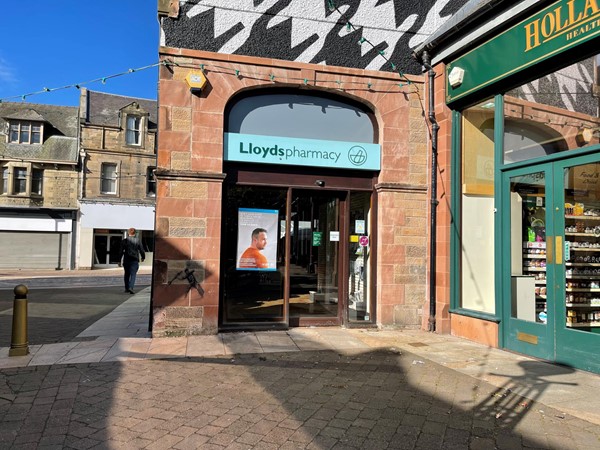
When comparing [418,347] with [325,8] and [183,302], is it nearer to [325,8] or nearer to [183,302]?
[183,302]

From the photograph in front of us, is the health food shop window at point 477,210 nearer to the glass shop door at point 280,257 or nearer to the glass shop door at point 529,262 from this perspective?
the glass shop door at point 529,262

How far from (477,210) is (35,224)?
81.1 feet

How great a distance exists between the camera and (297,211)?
7160 mm

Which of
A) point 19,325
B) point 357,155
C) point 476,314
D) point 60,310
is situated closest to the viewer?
point 19,325

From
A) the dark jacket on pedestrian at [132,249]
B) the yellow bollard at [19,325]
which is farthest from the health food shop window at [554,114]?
the dark jacket on pedestrian at [132,249]

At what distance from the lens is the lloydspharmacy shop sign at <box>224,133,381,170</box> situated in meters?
6.70

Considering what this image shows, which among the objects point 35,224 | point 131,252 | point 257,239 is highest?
point 35,224

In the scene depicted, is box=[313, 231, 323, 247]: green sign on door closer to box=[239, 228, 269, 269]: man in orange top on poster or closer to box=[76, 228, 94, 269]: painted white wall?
box=[239, 228, 269, 269]: man in orange top on poster

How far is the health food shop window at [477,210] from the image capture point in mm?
6406

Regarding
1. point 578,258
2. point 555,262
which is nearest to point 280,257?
point 555,262

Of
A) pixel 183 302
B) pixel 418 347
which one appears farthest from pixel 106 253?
→ pixel 418 347

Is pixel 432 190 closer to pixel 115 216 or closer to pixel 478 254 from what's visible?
pixel 478 254

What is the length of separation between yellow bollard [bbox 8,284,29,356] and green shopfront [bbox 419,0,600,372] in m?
5.97

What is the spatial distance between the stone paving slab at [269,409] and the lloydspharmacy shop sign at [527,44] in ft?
12.9
